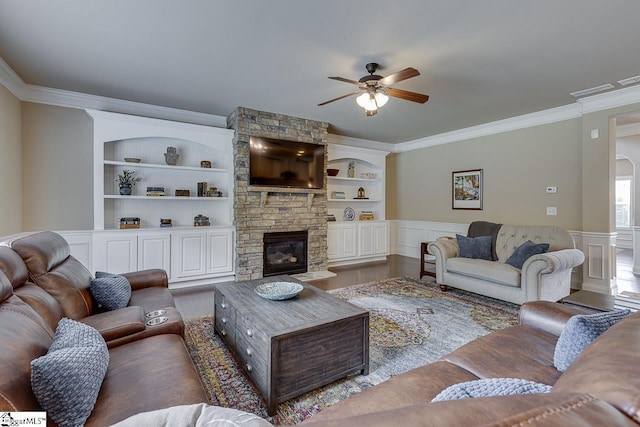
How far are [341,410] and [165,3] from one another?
2.86 meters

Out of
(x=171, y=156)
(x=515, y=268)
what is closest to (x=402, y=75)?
(x=515, y=268)

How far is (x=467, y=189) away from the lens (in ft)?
19.1

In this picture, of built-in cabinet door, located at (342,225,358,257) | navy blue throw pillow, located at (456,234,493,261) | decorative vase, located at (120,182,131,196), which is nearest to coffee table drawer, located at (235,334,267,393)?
decorative vase, located at (120,182,131,196)

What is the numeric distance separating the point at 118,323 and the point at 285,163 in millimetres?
3652

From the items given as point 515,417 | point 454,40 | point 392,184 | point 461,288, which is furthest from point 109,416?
point 392,184

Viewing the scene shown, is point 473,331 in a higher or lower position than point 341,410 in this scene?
lower

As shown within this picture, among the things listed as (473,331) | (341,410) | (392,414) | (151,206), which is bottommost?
(473,331)

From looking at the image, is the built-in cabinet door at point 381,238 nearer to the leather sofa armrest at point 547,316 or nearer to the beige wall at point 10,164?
the leather sofa armrest at point 547,316

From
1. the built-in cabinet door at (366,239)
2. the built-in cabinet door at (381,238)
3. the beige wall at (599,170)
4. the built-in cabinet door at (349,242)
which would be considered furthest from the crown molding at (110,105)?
the beige wall at (599,170)

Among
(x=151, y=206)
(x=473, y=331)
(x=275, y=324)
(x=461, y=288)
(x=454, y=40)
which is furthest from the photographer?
(x=151, y=206)

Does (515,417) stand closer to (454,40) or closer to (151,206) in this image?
(454,40)

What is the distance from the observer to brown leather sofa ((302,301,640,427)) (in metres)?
0.43

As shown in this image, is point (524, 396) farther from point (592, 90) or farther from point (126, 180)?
point (126, 180)

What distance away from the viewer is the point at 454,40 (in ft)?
8.79
